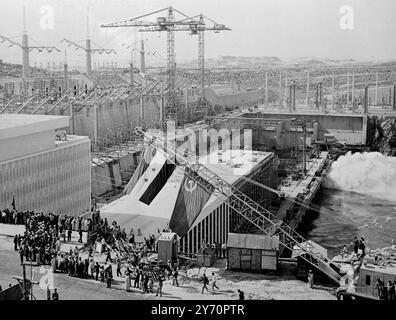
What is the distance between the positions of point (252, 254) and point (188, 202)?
1.59 meters

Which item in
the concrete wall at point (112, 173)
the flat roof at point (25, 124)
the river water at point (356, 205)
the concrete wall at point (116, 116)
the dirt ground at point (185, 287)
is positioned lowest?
the river water at point (356, 205)

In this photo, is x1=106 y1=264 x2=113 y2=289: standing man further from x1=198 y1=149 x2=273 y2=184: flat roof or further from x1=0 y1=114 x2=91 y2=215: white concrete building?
x1=198 y1=149 x2=273 y2=184: flat roof

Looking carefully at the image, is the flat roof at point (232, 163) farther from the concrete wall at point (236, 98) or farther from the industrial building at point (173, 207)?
the concrete wall at point (236, 98)

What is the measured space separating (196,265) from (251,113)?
2462 cm

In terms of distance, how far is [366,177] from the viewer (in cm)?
2166

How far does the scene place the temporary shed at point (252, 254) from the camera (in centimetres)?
738

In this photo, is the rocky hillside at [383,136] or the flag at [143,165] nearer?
the flag at [143,165]

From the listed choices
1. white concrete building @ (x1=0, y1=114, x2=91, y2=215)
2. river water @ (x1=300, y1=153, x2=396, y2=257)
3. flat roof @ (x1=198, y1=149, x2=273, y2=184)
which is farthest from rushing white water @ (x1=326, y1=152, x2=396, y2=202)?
white concrete building @ (x1=0, y1=114, x2=91, y2=215)

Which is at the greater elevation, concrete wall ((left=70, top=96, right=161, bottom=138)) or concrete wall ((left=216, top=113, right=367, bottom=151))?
concrete wall ((left=70, top=96, right=161, bottom=138))

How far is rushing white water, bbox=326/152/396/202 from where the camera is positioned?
20578 millimetres

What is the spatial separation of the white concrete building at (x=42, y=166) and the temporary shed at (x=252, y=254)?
5081 millimetres

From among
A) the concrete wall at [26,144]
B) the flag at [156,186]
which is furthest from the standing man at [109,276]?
the concrete wall at [26,144]

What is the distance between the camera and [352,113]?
98.9 ft

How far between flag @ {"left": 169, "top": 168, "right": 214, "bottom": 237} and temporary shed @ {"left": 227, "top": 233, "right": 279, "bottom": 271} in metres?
1.09
